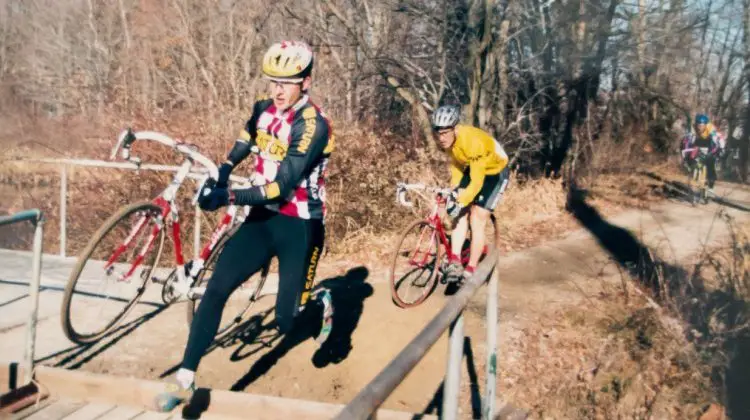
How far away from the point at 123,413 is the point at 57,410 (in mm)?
392

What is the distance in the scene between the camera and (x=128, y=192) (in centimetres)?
1117

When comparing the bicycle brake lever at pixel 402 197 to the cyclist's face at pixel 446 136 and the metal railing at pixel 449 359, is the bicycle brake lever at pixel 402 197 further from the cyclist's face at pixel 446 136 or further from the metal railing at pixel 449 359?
the metal railing at pixel 449 359

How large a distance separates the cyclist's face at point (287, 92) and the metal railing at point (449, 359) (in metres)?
1.59

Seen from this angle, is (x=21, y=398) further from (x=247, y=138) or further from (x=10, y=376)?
(x=247, y=138)

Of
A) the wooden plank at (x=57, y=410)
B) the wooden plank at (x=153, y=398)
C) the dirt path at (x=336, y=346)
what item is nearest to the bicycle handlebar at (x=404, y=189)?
the dirt path at (x=336, y=346)

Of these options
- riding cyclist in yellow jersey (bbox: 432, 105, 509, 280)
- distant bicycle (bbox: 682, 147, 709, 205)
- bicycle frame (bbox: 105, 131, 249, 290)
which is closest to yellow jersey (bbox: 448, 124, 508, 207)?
riding cyclist in yellow jersey (bbox: 432, 105, 509, 280)

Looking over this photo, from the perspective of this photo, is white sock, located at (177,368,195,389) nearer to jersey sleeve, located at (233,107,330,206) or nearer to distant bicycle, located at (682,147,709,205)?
jersey sleeve, located at (233,107,330,206)

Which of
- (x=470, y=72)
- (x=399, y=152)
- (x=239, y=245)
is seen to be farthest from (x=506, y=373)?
(x=470, y=72)

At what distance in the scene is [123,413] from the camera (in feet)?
13.0

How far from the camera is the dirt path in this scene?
5.36m

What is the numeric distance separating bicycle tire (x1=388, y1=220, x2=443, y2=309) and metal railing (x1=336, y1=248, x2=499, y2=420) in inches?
118

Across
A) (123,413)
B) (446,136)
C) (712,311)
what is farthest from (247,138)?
(712,311)

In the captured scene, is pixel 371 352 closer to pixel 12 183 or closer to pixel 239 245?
pixel 239 245

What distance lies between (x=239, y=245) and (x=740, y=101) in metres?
19.3
